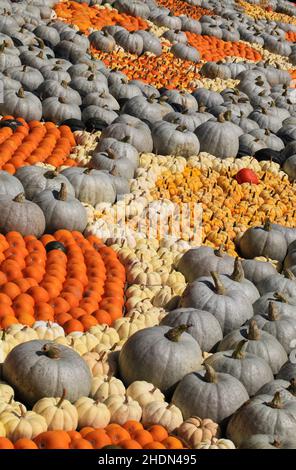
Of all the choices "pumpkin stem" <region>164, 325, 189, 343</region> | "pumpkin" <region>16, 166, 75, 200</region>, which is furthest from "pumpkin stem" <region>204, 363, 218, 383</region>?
"pumpkin" <region>16, 166, 75, 200</region>

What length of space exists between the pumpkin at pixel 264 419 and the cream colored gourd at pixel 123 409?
0.63 meters

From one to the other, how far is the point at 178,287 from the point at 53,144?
3393mm

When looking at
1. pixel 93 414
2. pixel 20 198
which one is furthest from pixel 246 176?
pixel 93 414

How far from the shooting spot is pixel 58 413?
5133mm

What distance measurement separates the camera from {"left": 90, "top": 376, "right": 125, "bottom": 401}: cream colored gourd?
18.5 ft

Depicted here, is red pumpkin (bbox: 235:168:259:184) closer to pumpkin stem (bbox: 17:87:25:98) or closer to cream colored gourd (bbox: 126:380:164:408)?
pumpkin stem (bbox: 17:87:25:98)

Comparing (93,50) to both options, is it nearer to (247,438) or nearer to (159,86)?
(159,86)

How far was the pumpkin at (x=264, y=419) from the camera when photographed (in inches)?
205

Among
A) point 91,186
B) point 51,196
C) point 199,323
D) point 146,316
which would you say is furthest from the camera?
point 91,186

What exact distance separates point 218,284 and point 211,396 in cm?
146

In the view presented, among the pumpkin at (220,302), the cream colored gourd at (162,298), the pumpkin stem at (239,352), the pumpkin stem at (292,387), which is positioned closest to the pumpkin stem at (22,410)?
the pumpkin stem at (239,352)

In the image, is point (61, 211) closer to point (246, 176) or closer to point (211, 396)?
point (246, 176)

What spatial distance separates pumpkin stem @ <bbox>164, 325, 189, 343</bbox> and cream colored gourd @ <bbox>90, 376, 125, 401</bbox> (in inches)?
20.7

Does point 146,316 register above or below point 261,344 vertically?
below
